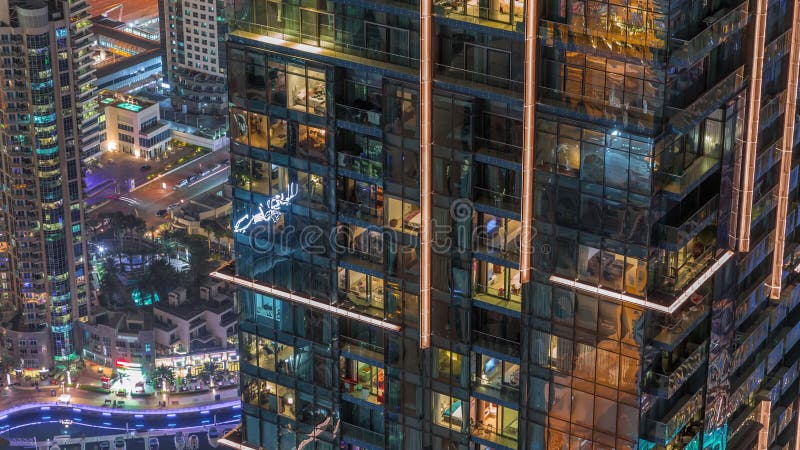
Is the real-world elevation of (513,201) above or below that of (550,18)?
below

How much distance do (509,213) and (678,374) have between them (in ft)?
35.6

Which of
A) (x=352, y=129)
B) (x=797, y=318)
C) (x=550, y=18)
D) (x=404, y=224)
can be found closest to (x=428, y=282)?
(x=404, y=224)

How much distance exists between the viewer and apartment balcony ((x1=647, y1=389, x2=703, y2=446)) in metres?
78.2

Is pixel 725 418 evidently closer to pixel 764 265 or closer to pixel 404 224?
pixel 764 265

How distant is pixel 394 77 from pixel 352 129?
3.60 m

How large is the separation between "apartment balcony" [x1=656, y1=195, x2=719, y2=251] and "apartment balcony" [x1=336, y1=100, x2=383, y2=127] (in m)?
→ 13.7

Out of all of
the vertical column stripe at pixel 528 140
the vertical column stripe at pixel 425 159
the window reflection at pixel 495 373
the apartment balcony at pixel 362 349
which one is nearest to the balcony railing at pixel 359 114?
the vertical column stripe at pixel 425 159

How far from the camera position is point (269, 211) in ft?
273

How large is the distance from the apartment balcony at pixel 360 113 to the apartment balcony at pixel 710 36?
1451cm

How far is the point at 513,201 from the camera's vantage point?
76.9m

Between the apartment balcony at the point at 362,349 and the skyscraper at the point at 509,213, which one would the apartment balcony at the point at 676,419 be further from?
the apartment balcony at the point at 362,349

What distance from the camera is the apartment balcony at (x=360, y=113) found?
3093 inches

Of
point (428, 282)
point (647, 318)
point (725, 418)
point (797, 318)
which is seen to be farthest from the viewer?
point (797, 318)

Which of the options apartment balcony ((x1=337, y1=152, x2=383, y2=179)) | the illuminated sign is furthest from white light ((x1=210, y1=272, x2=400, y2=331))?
apartment balcony ((x1=337, y1=152, x2=383, y2=179))
